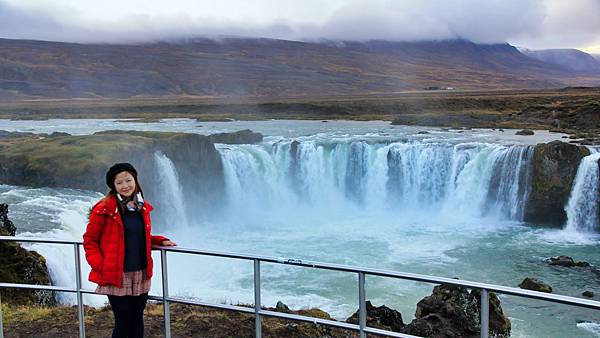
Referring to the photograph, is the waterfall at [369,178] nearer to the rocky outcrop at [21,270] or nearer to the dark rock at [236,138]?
the dark rock at [236,138]

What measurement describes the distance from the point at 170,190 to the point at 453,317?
19761 millimetres

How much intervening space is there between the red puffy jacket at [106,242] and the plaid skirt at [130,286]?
7 cm

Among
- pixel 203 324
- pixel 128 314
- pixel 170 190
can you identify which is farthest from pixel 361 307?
pixel 170 190

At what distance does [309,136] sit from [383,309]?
2939 cm

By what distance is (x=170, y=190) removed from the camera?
30.0 m

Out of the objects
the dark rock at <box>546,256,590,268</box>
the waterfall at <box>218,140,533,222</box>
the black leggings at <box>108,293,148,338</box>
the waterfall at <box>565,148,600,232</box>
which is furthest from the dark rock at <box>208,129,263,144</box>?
the black leggings at <box>108,293,148,338</box>

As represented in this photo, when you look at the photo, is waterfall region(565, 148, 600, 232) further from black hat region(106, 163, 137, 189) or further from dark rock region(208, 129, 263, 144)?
black hat region(106, 163, 137, 189)

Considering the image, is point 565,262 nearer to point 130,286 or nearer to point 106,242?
point 130,286

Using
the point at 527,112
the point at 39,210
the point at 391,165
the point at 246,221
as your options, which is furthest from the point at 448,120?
the point at 39,210

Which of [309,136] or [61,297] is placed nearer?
[61,297]

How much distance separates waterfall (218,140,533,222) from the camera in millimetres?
31406

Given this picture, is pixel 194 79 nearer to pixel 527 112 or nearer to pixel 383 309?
pixel 527 112

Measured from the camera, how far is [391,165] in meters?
34.2

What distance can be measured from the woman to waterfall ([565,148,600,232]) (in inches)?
1044
